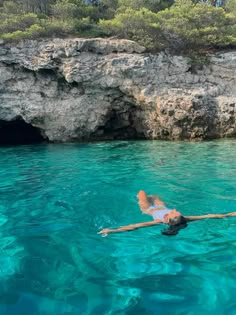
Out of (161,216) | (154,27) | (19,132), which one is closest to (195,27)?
(154,27)

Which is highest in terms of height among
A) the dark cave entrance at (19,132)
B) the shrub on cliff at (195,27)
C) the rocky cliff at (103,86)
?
the shrub on cliff at (195,27)

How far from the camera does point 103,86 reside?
15.3 m

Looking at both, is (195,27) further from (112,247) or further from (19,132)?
(112,247)

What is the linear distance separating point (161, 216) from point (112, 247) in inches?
33.8

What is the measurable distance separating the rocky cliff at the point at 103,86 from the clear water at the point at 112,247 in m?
5.99

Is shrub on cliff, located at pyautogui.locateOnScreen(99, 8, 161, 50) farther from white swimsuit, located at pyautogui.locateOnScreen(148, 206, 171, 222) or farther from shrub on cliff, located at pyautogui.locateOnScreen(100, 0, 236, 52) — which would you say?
white swimsuit, located at pyautogui.locateOnScreen(148, 206, 171, 222)

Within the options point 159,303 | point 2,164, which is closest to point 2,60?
point 2,164

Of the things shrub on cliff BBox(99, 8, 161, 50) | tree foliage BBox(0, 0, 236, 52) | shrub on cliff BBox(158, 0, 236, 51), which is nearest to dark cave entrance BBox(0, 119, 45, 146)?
tree foliage BBox(0, 0, 236, 52)

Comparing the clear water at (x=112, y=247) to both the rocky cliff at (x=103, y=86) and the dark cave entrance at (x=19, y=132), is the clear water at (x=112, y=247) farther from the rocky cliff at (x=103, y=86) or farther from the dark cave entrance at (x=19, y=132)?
the dark cave entrance at (x=19, y=132)

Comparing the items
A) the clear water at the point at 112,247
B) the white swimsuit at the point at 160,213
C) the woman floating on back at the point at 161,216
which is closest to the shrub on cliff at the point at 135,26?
the clear water at the point at 112,247

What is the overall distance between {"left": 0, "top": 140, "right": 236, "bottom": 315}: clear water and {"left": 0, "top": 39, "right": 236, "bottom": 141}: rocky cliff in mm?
5987

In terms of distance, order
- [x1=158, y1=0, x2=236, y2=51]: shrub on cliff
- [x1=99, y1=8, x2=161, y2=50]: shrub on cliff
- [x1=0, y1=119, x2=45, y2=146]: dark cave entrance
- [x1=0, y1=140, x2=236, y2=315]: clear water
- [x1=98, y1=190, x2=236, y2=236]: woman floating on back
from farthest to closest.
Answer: [x1=0, y1=119, x2=45, y2=146]: dark cave entrance
[x1=158, y1=0, x2=236, y2=51]: shrub on cliff
[x1=99, y1=8, x2=161, y2=50]: shrub on cliff
[x1=98, y1=190, x2=236, y2=236]: woman floating on back
[x1=0, y1=140, x2=236, y2=315]: clear water

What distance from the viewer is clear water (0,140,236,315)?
11.0ft

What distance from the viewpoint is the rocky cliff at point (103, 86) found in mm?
14670
